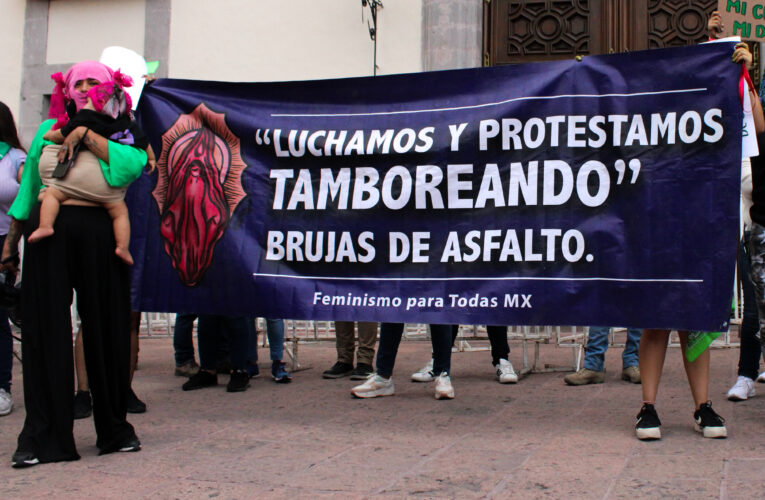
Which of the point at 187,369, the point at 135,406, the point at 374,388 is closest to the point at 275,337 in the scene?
the point at 187,369

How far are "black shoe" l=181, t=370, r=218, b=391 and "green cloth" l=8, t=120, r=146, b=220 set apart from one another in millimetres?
2080

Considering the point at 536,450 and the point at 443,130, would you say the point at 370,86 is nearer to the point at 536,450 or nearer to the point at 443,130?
the point at 443,130

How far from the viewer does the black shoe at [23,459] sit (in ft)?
13.0

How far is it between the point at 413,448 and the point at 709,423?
1.50 metres

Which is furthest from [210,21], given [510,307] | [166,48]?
[510,307]

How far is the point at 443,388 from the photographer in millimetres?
5727

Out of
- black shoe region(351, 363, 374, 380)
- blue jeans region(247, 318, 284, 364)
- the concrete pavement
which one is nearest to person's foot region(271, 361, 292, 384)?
blue jeans region(247, 318, 284, 364)

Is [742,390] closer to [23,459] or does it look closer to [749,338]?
[749,338]

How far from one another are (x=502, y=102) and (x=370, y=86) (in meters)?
0.81

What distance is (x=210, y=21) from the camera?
1155 cm

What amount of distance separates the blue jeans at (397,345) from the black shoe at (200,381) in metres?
1.37

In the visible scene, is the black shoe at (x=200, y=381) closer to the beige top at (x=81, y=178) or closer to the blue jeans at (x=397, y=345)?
the blue jeans at (x=397, y=345)

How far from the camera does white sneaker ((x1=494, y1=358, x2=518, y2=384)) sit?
21.3 ft

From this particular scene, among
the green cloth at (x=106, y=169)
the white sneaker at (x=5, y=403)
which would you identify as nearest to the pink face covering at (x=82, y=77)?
the green cloth at (x=106, y=169)
